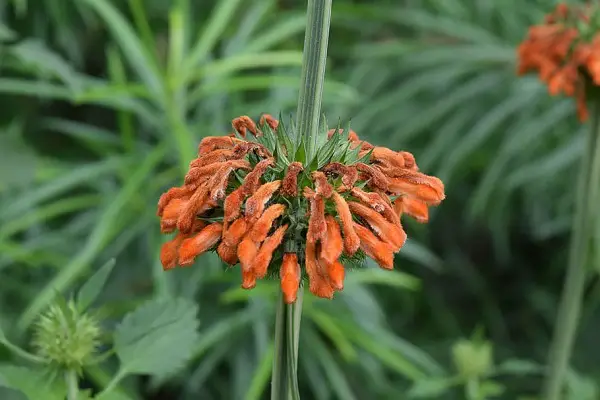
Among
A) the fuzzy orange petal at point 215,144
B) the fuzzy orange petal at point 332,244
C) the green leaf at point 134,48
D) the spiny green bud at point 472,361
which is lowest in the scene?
the fuzzy orange petal at point 332,244

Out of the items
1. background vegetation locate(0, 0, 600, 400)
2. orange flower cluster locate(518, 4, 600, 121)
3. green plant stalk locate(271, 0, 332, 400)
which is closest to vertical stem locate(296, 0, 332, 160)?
green plant stalk locate(271, 0, 332, 400)

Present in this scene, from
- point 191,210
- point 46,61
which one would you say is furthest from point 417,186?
point 46,61

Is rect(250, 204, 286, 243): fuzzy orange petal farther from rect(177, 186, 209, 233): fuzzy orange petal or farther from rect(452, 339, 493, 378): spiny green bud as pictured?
rect(452, 339, 493, 378): spiny green bud

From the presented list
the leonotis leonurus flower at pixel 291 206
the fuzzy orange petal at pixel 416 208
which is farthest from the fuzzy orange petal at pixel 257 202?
the fuzzy orange petal at pixel 416 208

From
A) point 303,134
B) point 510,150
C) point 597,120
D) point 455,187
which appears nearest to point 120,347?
point 303,134

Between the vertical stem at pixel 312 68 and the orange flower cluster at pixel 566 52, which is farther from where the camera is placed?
the orange flower cluster at pixel 566 52

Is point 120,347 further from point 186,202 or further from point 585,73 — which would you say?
point 585,73

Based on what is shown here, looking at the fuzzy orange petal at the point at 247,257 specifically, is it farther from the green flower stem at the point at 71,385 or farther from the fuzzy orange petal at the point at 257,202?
the green flower stem at the point at 71,385
